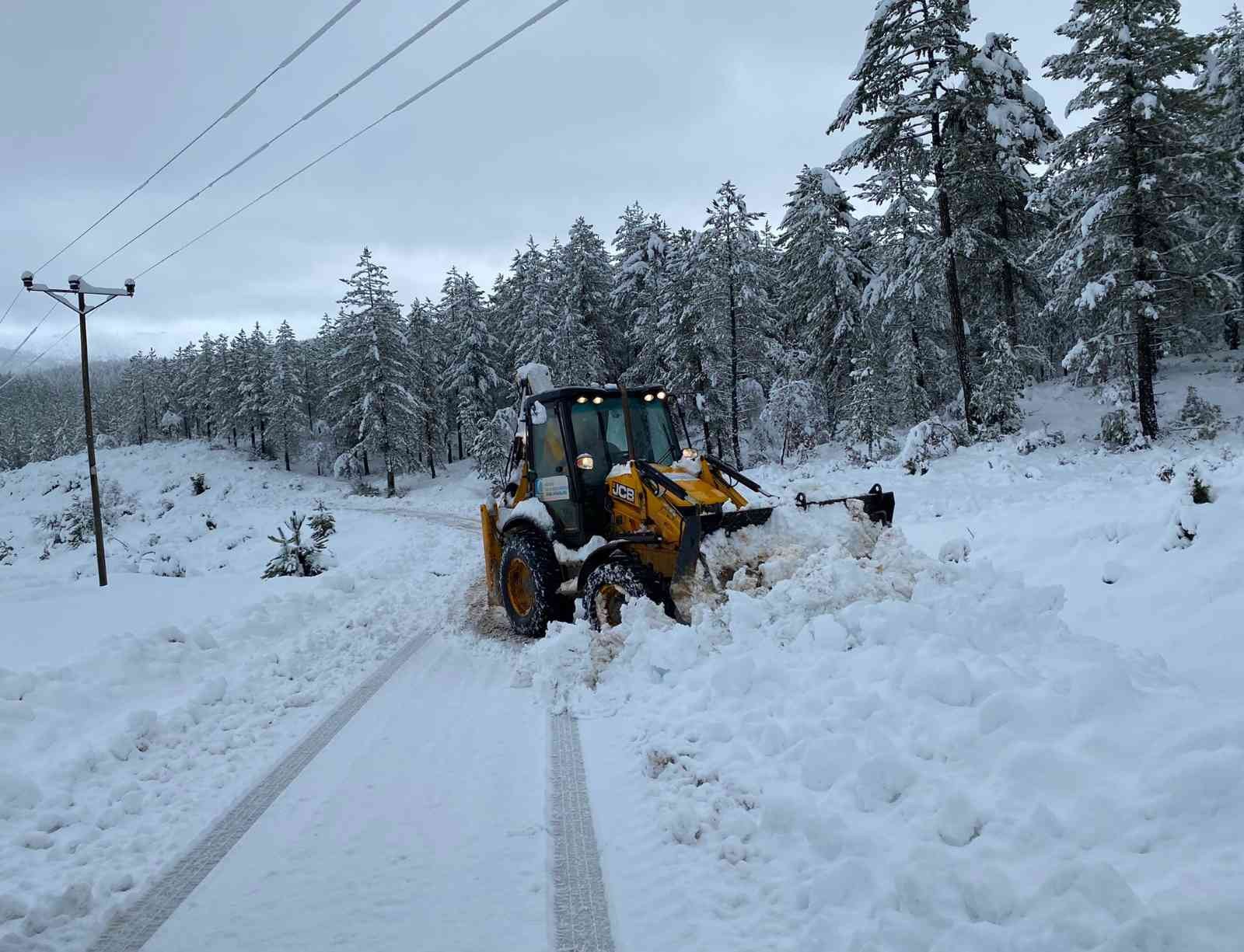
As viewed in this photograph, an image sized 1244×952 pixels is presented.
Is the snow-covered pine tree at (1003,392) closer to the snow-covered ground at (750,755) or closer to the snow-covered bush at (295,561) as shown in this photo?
the snow-covered ground at (750,755)

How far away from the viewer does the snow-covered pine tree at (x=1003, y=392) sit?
1812 cm

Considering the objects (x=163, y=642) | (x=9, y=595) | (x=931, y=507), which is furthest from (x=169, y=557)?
(x=931, y=507)

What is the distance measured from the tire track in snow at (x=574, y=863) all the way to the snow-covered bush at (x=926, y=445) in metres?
12.1

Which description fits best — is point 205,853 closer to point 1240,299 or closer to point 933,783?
point 933,783

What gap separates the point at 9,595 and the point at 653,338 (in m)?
24.7

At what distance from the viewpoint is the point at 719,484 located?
731cm

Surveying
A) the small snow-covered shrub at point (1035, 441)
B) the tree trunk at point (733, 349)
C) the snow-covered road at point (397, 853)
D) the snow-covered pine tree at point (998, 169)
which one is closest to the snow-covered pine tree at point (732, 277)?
the tree trunk at point (733, 349)

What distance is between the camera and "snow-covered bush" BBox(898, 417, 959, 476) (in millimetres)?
14828

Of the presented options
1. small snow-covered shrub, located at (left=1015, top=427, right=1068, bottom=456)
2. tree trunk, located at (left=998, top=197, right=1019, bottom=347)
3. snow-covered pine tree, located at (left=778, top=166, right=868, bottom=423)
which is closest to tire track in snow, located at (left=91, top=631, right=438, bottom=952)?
small snow-covered shrub, located at (left=1015, top=427, right=1068, bottom=456)

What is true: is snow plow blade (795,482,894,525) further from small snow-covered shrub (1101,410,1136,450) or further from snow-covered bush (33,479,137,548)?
snow-covered bush (33,479,137,548)

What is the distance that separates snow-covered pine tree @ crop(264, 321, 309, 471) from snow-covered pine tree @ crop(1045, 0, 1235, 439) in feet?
180

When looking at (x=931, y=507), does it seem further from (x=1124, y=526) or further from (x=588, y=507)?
(x=588, y=507)

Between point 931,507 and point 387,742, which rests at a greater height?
point 931,507

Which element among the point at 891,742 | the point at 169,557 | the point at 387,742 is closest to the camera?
the point at 891,742
